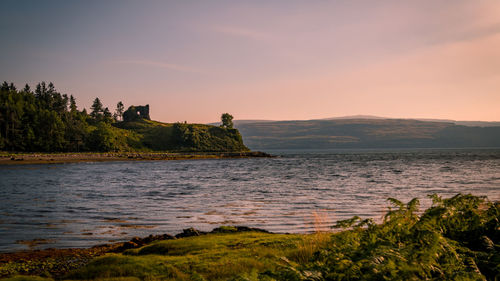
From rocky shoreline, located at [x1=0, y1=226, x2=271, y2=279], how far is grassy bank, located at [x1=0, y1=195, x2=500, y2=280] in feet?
0.99

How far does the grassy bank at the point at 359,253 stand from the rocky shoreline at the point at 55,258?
302 millimetres

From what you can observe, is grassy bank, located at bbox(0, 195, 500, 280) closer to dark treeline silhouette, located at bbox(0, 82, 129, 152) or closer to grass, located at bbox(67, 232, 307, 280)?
grass, located at bbox(67, 232, 307, 280)

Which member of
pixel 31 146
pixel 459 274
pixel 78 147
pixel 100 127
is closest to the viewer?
pixel 459 274

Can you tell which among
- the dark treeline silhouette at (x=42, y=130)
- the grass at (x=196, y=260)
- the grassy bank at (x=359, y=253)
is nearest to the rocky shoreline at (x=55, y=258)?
the grassy bank at (x=359, y=253)

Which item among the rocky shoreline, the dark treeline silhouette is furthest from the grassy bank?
the dark treeline silhouette

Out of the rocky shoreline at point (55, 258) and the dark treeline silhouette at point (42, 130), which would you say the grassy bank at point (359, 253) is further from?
the dark treeline silhouette at point (42, 130)

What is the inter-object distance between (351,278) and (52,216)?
25727mm

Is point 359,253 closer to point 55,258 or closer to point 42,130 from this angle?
point 55,258

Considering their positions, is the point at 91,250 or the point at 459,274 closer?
the point at 459,274

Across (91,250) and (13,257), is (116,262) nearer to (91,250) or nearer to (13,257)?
(91,250)

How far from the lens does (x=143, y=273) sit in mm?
10227

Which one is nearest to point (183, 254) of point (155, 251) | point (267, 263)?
point (155, 251)

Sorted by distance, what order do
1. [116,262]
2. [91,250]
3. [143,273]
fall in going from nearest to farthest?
[143,273], [116,262], [91,250]

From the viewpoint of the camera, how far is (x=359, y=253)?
5461mm
